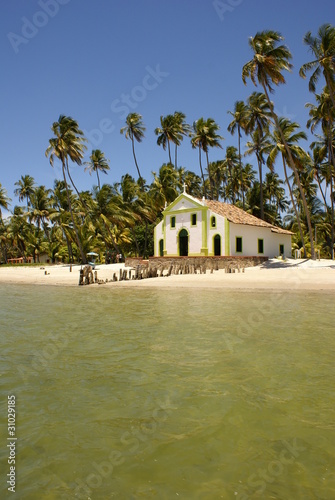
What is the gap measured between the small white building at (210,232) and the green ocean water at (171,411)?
2360cm

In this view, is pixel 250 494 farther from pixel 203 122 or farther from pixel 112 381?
pixel 203 122

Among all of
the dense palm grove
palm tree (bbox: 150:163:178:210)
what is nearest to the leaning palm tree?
the dense palm grove

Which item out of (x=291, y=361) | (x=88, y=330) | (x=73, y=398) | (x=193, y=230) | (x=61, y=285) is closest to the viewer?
(x=73, y=398)

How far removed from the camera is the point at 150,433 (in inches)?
163

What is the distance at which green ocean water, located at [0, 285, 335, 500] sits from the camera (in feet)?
10.8

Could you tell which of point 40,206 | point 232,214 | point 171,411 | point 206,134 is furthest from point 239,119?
point 171,411

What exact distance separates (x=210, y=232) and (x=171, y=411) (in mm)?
29756

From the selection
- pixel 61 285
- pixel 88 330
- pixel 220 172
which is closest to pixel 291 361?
pixel 88 330

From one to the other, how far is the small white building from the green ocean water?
2360 centimetres

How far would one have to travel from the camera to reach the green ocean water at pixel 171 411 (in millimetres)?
3277

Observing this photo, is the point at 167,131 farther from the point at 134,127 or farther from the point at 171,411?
the point at 171,411

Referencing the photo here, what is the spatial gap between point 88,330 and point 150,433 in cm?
581

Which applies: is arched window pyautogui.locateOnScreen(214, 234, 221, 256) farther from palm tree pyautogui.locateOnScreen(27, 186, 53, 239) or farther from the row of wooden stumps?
palm tree pyautogui.locateOnScreen(27, 186, 53, 239)

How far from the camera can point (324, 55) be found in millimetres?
27609
